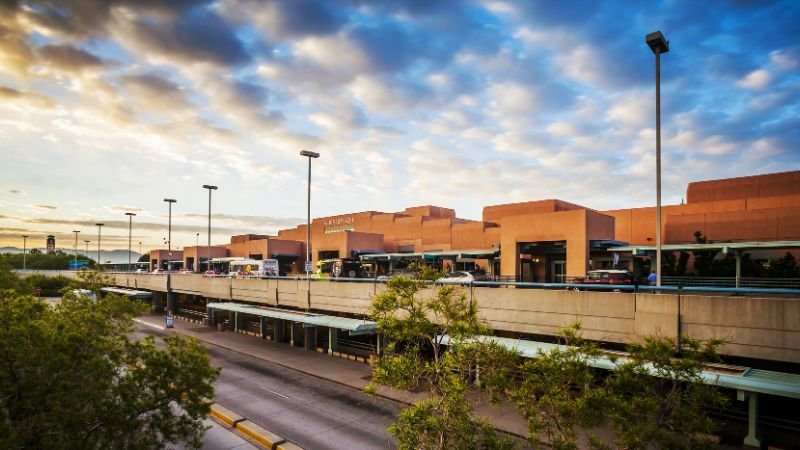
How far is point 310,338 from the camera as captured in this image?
34000 millimetres

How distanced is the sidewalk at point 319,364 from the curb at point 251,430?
6107 millimetres

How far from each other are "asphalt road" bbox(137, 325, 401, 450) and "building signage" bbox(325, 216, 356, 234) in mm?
49610

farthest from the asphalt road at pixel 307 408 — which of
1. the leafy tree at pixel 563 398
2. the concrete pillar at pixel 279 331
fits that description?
the leafy tree at pixel 563 398

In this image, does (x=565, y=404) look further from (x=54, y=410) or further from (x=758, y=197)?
(x=758, y=197)

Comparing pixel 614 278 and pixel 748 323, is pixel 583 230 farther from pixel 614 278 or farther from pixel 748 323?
pixel 748 323

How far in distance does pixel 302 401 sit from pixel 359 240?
40.1 meters

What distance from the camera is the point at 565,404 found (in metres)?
9.05

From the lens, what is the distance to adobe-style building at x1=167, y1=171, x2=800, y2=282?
35.5m

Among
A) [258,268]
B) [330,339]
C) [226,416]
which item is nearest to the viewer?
[226,416]

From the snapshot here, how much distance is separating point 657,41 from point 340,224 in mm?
65842

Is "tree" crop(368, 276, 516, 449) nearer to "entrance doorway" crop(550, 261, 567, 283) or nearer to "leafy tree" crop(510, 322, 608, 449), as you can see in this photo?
"leafy tree" crop(510, 322, 608, 449)

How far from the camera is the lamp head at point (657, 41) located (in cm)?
1669

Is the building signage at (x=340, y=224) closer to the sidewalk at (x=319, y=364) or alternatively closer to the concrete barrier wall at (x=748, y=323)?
the sidewalk at (x=319, y=364)

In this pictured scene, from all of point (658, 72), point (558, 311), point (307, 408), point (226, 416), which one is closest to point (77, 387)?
point (226, 416)
